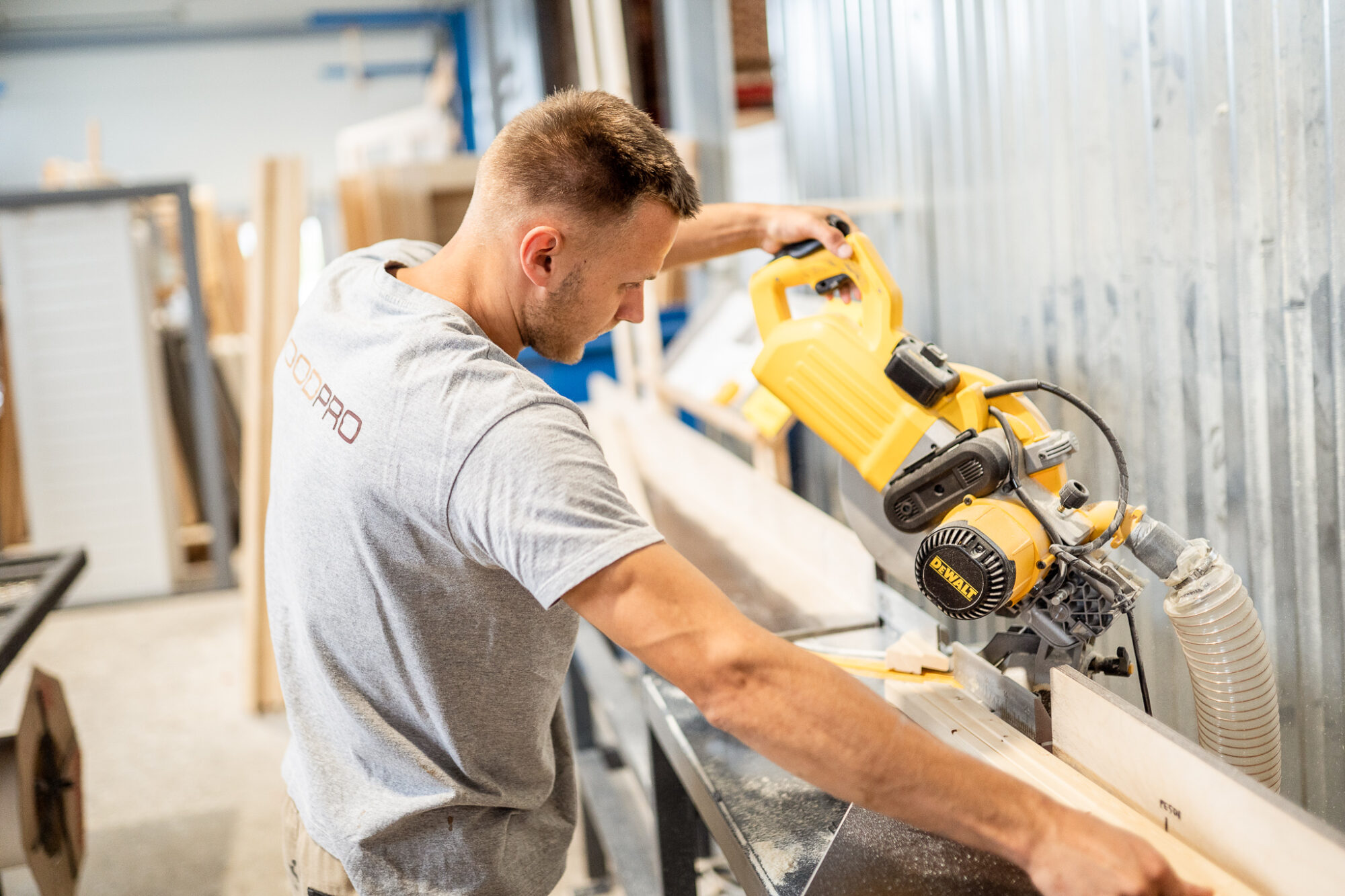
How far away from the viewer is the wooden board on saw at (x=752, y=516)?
1.78 metres

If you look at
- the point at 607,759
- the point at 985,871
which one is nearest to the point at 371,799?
the point at 985,871

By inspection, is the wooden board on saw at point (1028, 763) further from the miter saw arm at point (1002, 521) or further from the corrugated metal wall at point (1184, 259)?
the corrugated metal wall at point (1184, 259)

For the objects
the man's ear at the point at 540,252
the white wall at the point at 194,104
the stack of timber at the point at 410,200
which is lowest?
the man's ear at the point at 540,252

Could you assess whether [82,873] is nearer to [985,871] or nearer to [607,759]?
[607,759]

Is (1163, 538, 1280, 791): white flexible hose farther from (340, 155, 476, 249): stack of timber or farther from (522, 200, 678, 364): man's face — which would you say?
(340, 155, 476, 249): stack of timber

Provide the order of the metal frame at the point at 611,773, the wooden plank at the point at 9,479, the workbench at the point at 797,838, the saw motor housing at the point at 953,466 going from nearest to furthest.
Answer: the workbench at the point at 797,838 < the saw motor housing at the point at 953,466 < the metal frame at the point at 611,773 < the wooden plank at the point at 9,479

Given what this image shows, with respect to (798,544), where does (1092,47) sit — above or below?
above

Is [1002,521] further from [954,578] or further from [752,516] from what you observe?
[752,516]

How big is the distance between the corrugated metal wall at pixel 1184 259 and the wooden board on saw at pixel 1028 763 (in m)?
0.59

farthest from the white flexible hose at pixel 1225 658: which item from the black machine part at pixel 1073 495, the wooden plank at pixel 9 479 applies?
the wooden plank at pixel 9 479

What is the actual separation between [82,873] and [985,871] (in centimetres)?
276

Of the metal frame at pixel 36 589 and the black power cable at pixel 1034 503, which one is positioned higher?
the black power cable at pixel 1034 503

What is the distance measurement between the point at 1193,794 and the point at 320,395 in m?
0.93

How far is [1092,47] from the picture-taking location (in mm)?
1634
